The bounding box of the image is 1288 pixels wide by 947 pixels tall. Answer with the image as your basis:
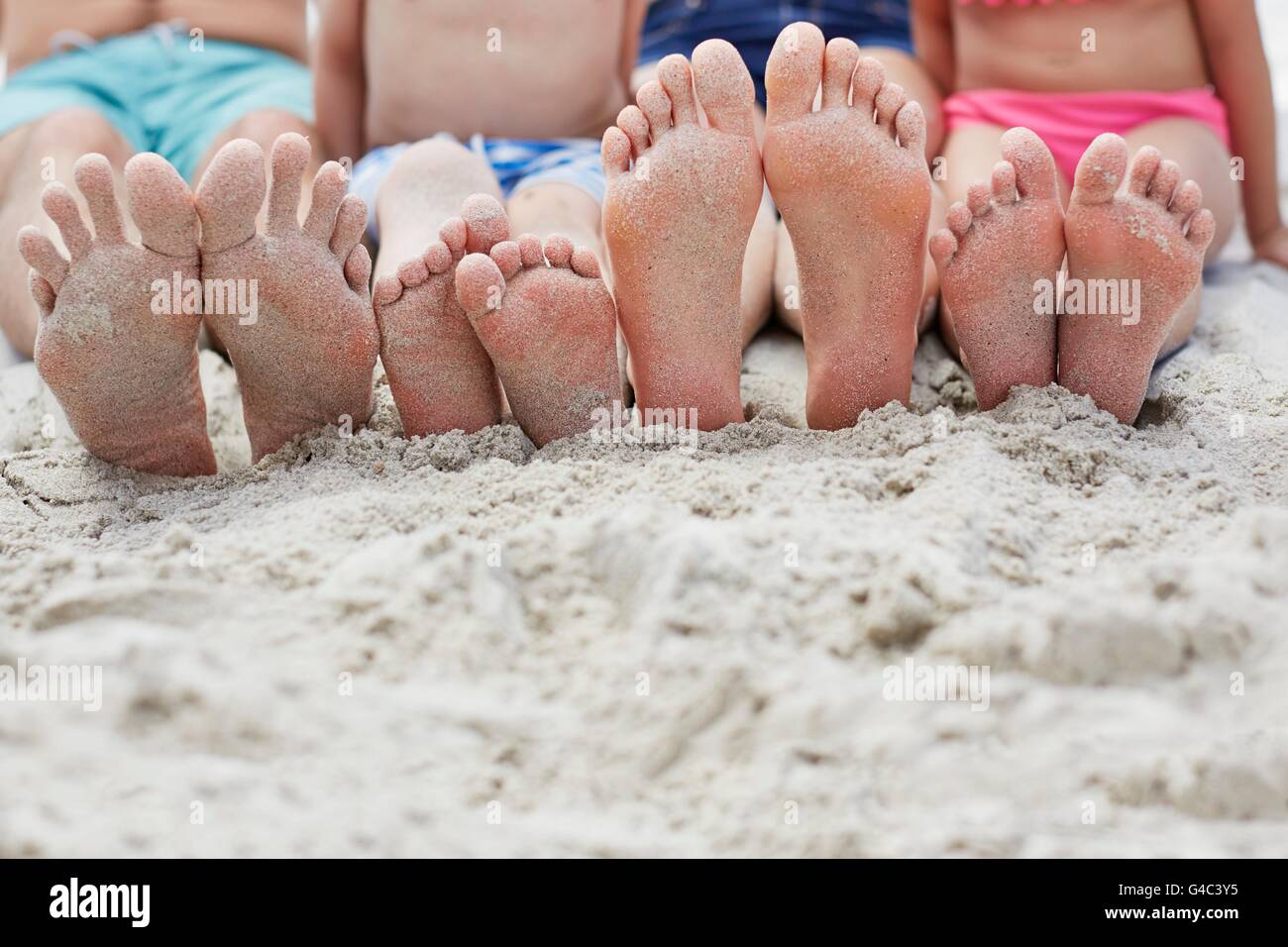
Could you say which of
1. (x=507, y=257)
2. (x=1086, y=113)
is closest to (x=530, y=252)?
(x=507, y=257)

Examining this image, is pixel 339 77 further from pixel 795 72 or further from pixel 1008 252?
pixel 1008 252

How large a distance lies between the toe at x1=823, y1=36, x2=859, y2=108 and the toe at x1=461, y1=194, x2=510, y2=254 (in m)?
0.35

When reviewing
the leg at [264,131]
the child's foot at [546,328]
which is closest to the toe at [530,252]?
the child's foot at [546,328]

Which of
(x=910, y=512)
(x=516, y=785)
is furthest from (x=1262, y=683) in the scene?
(x=516, y=785)

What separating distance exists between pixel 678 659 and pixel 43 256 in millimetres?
741

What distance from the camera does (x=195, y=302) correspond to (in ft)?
3.68

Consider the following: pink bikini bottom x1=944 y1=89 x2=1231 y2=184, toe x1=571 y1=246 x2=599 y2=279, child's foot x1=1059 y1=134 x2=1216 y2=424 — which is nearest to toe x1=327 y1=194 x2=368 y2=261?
toe x1=571 y1=246 x2=599 y2=279

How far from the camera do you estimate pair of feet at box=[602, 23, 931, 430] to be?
116cm

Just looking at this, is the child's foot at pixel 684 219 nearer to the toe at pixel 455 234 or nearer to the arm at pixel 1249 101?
the toe at pixel 455 234

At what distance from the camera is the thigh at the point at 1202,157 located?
1655 mm

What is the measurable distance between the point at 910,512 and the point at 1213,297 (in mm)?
988

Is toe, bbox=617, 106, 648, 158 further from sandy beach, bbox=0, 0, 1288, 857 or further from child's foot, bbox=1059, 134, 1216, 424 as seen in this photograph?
child's foot, bbox=1059, 134, 1216, 424

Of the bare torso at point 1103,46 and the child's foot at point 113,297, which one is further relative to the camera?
the bare torso at point 1103,46

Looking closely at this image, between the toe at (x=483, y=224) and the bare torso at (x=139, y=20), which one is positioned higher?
the bare torso at (x=139, y=20)
